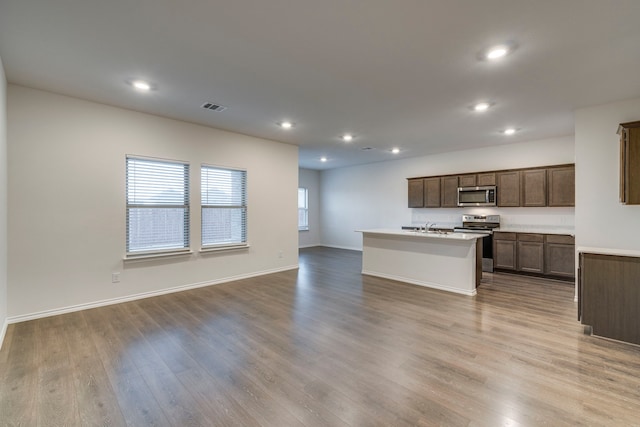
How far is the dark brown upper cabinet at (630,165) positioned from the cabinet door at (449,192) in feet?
11.0

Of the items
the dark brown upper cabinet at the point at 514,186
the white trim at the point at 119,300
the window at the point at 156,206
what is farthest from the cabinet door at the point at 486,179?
the window at the point at 156,206

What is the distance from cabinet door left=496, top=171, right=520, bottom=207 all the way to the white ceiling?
1698 mm

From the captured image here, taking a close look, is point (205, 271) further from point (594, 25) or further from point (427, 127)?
point (594, 25)

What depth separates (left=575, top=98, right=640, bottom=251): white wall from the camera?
12.2 feet

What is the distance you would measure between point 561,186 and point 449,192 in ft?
6.74

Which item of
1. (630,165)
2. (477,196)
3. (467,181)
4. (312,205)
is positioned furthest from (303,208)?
(630,165)

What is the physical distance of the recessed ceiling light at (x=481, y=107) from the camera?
3979 mm

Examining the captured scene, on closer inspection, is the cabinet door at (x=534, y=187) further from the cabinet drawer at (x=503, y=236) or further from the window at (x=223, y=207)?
the window at (x=223, y=207)

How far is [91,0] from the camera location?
6.64 ft

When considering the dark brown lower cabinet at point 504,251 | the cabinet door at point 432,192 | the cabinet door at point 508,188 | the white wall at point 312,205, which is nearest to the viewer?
the dark brown lower cabinet at point 504,251

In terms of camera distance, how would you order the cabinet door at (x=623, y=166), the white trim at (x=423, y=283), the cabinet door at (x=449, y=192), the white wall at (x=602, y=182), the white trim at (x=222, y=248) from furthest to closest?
1. the cabinet door at (x=449, y=192)
2. the white trim at (x=222, y=248)
3. the white trim at (x=423, y=283)
4. the white wall at (x=602, y=182)
5. the cabinet door at (x=623, y=166)

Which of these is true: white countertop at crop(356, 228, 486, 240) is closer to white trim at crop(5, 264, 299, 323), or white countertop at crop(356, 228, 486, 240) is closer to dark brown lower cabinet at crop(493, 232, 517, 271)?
dark brown lower cabinet at crop(493, 232, 517, 271)

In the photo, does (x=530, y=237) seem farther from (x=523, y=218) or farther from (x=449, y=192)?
(x=449, y=192)

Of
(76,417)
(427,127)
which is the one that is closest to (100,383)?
(76,417)
